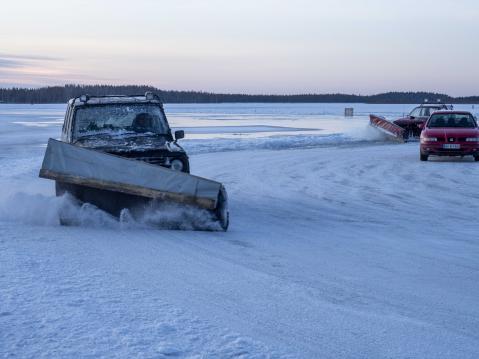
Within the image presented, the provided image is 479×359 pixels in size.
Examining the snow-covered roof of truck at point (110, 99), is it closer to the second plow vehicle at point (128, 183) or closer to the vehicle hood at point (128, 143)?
the vehicle hood at point (128, 143)

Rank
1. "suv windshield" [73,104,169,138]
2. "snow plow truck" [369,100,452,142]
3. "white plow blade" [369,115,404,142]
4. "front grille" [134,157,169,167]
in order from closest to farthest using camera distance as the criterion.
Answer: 1. "front grille" [134,157,169,167]
2. "suv windshield" [73,104,169,138]
3. "white plow blade" [369,115,404,142]
4. "snow plow truck" [369,100,452,142]

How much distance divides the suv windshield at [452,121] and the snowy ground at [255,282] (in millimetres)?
9289

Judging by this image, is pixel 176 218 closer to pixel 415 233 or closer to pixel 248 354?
pixel 415 233

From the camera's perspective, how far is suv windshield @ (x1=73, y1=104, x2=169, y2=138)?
10539mm

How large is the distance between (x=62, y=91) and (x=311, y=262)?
19164cm

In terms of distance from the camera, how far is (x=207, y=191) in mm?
8406

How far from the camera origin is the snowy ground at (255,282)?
4.44m

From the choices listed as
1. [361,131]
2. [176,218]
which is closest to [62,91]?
[361,131]

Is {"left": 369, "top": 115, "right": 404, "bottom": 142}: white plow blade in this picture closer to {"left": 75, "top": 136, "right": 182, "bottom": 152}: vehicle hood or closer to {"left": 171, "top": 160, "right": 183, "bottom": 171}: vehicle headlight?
{"left": 75, "top": 136, "right": 182, "bottom": 152}: vehicle hood

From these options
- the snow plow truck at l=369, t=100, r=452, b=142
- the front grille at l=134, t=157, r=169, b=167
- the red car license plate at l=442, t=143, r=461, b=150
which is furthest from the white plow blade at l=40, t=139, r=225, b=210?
the snow plow truck at l=369, t=100, r=452, b=142

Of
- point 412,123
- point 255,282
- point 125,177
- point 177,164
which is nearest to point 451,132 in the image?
point 412,123

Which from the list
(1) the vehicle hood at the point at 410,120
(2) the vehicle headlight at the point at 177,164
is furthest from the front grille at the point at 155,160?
(1) the vehicle hood at the point at 410,120

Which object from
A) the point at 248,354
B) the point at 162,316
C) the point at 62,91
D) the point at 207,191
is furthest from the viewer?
the point at 62,91

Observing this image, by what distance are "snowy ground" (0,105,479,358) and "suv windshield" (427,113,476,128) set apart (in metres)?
9.29
